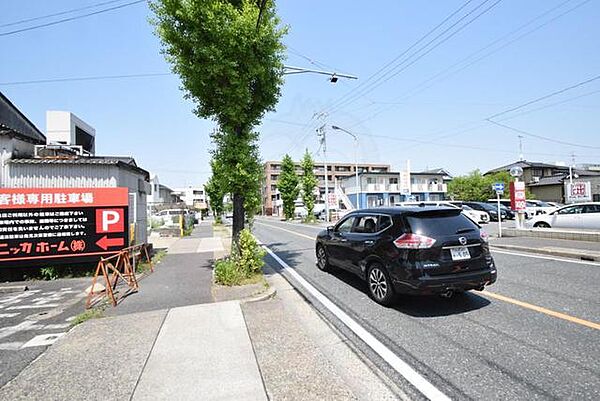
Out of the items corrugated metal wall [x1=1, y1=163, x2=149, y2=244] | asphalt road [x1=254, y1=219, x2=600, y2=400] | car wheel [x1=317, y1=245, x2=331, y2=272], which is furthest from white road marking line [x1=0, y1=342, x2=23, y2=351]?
car wheel [x1=317, y1=245, x2=331, y2=272]

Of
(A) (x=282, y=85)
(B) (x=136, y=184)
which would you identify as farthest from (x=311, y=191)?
(A) (x=282, y=85)

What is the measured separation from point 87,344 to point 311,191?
36.9 meters

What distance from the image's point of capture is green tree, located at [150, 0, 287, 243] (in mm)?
6715

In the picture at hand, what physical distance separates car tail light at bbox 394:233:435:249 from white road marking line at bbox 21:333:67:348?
514cm

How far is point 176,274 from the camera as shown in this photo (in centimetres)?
874

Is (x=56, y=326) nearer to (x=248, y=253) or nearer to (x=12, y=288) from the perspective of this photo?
(x=248, y=253)

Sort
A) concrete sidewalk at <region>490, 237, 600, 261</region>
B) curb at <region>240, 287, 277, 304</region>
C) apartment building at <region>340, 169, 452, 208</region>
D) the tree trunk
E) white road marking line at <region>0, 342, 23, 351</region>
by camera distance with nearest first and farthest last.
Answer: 1. white road marking line at <region>0, 342, 23, 351</region>
2. curb at <region>240, 287, 277, 304</region>
3. the tree trunk
4. concrete sidewalk at <region>490, 237, 600, 261</region>
5. apartment building at <region>340, 169, 452, 208</region>

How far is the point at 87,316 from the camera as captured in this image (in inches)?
207

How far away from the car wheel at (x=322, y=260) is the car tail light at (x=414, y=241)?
3.34 m

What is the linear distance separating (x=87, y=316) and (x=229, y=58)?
18.0ft

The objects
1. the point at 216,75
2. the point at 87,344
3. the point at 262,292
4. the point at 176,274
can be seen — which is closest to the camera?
the point at 87,344

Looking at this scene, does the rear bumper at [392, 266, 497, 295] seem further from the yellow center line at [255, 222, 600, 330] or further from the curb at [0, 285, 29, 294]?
the curb at [0, 285, 29, 294]

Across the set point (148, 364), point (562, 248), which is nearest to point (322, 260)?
point (148, 364)

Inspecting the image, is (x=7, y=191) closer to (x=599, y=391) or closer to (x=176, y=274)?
(x=176, y=274)
